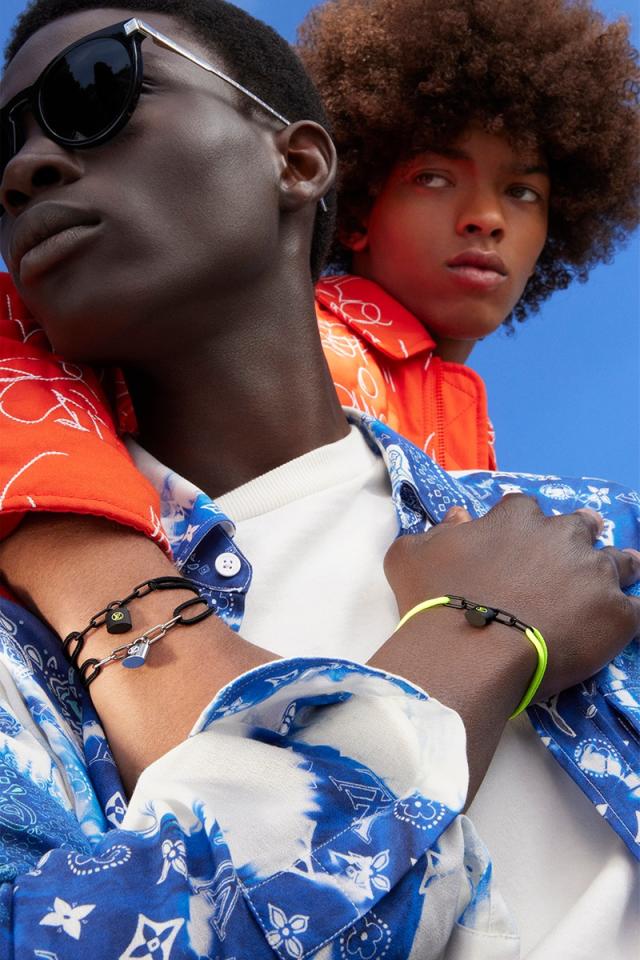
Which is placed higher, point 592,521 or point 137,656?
point 592,521

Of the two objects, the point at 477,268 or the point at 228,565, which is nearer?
the point at 228,565

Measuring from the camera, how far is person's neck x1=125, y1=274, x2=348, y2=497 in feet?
7.59

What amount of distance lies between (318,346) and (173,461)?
0.39 metres

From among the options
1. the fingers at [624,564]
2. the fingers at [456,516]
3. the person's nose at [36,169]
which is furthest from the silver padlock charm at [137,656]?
the person's nose at [36,169]

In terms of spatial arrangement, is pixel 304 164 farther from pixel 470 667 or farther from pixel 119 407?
pixel 470 667

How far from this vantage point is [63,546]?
186cm

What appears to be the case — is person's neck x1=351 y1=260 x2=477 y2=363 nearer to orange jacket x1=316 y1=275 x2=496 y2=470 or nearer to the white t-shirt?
orange jacket x1=316 y1=275 x2=496 y2=470

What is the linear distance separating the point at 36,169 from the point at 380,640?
1.04 metres

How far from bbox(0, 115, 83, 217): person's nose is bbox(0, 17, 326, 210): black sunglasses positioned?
22 millimetres

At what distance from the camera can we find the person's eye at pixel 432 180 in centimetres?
392

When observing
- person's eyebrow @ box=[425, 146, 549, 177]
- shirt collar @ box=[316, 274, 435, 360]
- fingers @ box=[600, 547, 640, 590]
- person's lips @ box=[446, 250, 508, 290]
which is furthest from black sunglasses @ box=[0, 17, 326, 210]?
person's eyebrow @ box=[425, 146, 549, 177]

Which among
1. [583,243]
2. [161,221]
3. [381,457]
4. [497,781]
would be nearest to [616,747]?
[497,781]

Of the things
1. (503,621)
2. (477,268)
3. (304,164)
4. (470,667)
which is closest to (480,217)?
(477,268)

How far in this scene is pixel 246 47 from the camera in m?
2.57
